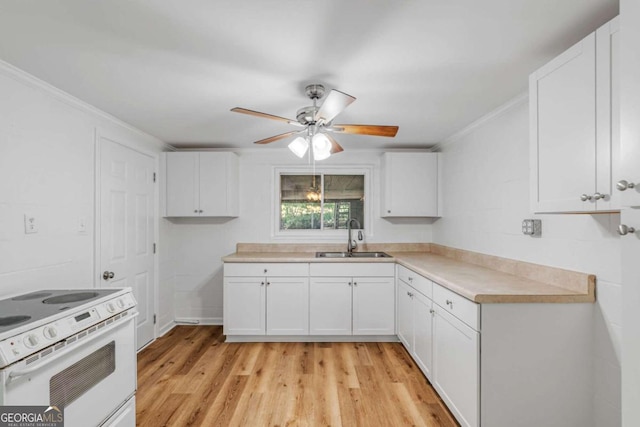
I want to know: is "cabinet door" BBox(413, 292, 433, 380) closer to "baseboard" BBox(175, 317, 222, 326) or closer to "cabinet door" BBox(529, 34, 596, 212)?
"cabinet door" BBox(529, 34, 596, 212)

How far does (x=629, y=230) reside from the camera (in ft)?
3.31

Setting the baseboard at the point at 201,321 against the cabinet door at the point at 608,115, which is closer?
the cabinet door at the point at 608,115

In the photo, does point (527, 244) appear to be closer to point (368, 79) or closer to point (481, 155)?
point (481, 155)

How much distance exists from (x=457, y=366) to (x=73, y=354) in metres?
2.08

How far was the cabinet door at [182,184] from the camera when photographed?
3.57m

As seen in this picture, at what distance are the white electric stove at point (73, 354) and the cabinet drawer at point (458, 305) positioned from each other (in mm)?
1988

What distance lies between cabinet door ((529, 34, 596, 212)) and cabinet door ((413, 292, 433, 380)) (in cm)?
120

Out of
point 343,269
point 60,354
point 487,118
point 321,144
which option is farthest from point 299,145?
point 60,354

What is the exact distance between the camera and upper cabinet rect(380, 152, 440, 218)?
11.9 feet

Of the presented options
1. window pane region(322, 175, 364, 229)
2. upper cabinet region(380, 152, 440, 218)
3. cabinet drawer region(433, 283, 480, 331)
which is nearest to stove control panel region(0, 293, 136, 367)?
cabinet drawer region(433, 283, 480, 331)

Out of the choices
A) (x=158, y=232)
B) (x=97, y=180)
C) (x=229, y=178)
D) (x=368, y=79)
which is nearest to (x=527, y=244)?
(x=368, y=79)

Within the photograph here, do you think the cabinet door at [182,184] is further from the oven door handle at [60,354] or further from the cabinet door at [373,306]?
the cabinet door at [373,306]

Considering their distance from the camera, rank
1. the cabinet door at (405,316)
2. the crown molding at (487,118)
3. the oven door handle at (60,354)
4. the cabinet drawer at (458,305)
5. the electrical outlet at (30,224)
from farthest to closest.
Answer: the cabinet door at (405,316), the crown molding at (487,118), the electrical outlet at (30,224), the cabinet drawer at (458,305), the oven door handle at (60,354)

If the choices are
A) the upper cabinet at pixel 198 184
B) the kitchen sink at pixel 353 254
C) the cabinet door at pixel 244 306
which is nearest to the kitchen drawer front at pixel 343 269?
the kitchen sink at pixel 353 254
